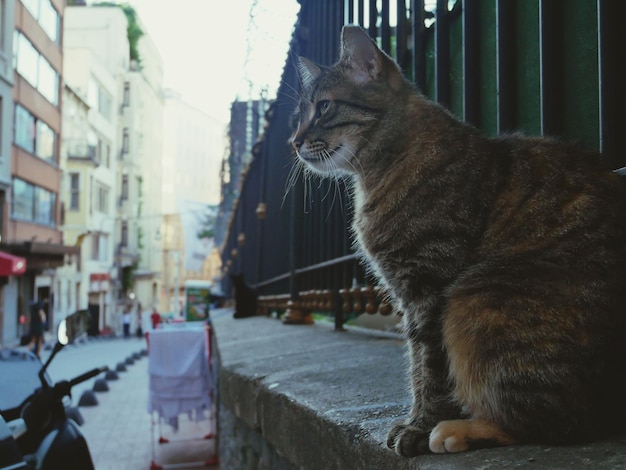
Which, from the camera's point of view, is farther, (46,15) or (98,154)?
(98,154)

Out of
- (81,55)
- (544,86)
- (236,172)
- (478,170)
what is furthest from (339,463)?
(81,55)

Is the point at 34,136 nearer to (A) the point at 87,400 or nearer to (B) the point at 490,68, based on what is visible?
(A) the point at 87,400

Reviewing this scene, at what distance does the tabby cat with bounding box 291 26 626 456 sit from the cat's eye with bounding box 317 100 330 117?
0.05 meters

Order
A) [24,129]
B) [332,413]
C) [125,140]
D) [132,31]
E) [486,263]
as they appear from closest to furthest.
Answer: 1. [486,263]
2. [332,413]
3. [24,129]
4. [125,140]
5. [132,31]

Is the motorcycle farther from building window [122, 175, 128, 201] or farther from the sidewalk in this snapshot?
building window [122, 175, 128, 201]

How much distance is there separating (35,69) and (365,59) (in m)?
24.0

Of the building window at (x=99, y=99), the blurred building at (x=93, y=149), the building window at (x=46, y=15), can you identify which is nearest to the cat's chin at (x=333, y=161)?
the building window at (x=46, y=15)

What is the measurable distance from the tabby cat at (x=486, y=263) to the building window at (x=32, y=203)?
867 inches

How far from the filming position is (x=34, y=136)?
2280 cm

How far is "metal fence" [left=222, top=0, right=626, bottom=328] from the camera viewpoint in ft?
4.66

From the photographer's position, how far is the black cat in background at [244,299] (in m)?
7.18

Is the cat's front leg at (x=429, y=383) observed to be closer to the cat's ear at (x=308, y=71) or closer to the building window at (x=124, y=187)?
the cat's ear at (x=308, y=71)

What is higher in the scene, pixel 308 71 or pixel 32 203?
pixel 32 203

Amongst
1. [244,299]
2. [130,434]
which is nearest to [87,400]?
[130,434]
